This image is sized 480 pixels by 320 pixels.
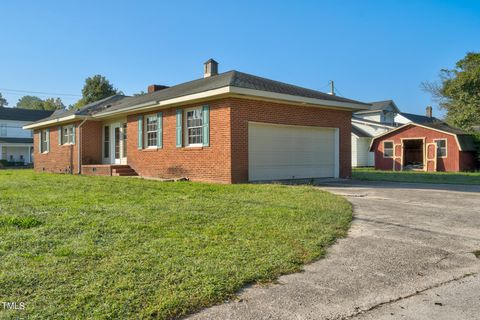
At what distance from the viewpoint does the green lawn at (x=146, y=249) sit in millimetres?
2883

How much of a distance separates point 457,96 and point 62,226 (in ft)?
103

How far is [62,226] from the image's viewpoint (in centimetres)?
511

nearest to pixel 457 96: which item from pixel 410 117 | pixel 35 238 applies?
pixel 410 117

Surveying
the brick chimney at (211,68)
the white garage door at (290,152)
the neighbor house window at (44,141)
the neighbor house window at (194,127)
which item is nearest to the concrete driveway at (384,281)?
the white garage door at (290,152)

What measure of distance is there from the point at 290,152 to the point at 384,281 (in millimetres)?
10012

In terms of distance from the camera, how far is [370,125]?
3322cm

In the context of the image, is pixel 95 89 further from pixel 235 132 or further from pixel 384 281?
pixel 384 281

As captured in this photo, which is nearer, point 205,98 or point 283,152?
point 205,98

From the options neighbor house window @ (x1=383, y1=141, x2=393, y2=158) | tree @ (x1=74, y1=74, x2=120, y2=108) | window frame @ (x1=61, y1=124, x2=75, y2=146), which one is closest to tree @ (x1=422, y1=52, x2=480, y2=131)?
neighbor house window @ (x1=383, y1=141, x2=393, y2=158)

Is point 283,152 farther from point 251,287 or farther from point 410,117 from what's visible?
point 410,117

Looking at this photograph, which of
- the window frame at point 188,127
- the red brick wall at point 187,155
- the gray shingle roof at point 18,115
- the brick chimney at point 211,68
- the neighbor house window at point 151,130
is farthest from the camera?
the gray shingle roof at point 18,115

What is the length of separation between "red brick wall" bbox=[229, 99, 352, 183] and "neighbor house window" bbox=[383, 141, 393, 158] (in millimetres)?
12307

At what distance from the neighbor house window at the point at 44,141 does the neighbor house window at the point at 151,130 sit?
10.4 metres

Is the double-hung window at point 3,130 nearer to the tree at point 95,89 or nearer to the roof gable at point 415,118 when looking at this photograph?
the tree at point 95,89
